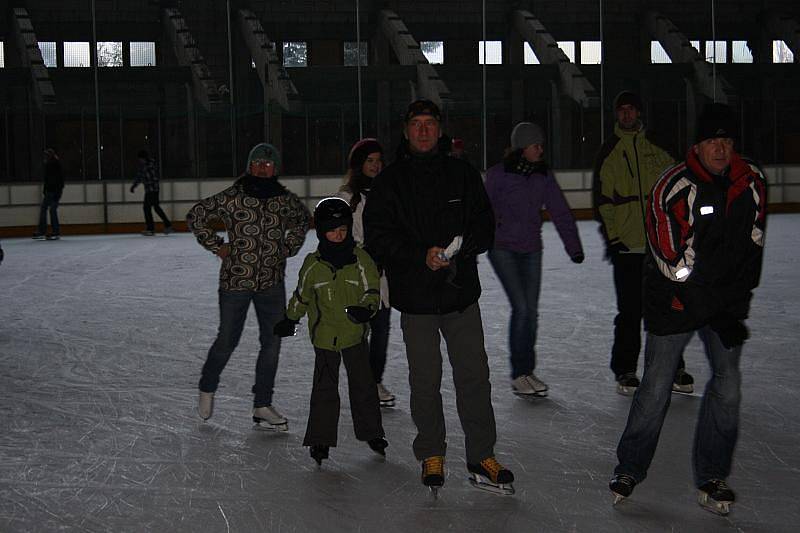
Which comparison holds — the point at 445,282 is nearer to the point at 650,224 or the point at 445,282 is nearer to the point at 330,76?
the point at 650,224

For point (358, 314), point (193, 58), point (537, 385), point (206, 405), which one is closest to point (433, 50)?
point (193, 58)

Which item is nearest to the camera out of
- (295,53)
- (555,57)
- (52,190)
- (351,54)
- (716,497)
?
(716,497)

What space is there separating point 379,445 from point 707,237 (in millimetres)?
1830

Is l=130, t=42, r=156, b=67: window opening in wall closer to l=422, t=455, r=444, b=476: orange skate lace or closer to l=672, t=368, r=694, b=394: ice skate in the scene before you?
l=672, t=368, r=694, b=394: ice skate

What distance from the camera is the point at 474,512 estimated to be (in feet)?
14.6

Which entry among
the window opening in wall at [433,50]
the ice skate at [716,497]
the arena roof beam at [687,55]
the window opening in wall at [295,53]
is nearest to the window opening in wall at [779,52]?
the arena roof beam at [687,55]

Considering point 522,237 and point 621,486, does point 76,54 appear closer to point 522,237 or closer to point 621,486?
point 522,237

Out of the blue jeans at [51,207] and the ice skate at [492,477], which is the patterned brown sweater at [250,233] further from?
the blue jeans at [51,207]

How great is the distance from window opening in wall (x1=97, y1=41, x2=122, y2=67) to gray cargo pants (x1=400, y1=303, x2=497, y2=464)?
28908 mm

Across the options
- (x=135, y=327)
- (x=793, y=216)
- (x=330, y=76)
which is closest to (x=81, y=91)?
(x=330, y=76)

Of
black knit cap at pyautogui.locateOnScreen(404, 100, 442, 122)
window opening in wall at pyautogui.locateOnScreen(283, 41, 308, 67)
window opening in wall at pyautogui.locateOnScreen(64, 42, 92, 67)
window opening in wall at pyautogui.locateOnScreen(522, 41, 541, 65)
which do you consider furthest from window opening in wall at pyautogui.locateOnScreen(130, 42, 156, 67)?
black knit cap at pyautogui.locateOnScreen(404, 100, 442, 122)

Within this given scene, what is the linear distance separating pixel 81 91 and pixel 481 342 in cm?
2626

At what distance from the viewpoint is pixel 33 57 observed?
2872 centimetres

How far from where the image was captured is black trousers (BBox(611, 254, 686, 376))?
→ 6754 mm
